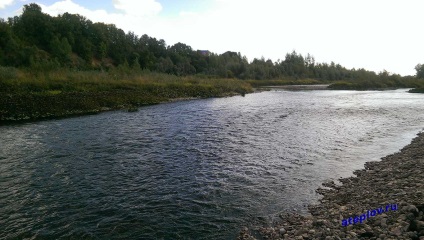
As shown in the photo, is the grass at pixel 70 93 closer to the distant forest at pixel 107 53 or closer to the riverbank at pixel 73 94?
the riverbank at pixel 73 94

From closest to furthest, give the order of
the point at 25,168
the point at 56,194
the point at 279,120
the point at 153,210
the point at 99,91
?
the point at 153,210 < the point at 56,194 < the point at 25,168 < the point at 279,120 < the point at 99,91

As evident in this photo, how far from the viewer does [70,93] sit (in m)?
39.7

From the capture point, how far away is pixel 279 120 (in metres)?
33.7

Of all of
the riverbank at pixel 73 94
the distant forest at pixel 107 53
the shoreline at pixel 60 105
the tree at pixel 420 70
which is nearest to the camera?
the shoreline at pixel 60 105

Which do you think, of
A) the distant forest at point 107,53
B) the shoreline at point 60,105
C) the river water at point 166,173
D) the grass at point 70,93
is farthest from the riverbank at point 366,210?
the distant forest at point 107,53

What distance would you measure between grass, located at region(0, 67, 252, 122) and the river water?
616cm

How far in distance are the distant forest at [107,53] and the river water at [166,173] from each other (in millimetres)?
63557

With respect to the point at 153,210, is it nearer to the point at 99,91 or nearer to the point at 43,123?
the point at 43,123

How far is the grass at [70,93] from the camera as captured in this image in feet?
109

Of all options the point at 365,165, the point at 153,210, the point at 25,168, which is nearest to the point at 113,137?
the point at 25,168

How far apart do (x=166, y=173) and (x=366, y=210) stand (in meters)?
9.61

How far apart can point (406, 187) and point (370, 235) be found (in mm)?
4656

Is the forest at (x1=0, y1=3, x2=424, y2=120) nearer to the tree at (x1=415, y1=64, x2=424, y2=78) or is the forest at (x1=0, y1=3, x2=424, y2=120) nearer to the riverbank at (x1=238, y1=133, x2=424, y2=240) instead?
the tree at (x1=415, y1=64, x2=424, y2=78)

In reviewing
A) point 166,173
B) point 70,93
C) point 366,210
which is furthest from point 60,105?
point 366,210
